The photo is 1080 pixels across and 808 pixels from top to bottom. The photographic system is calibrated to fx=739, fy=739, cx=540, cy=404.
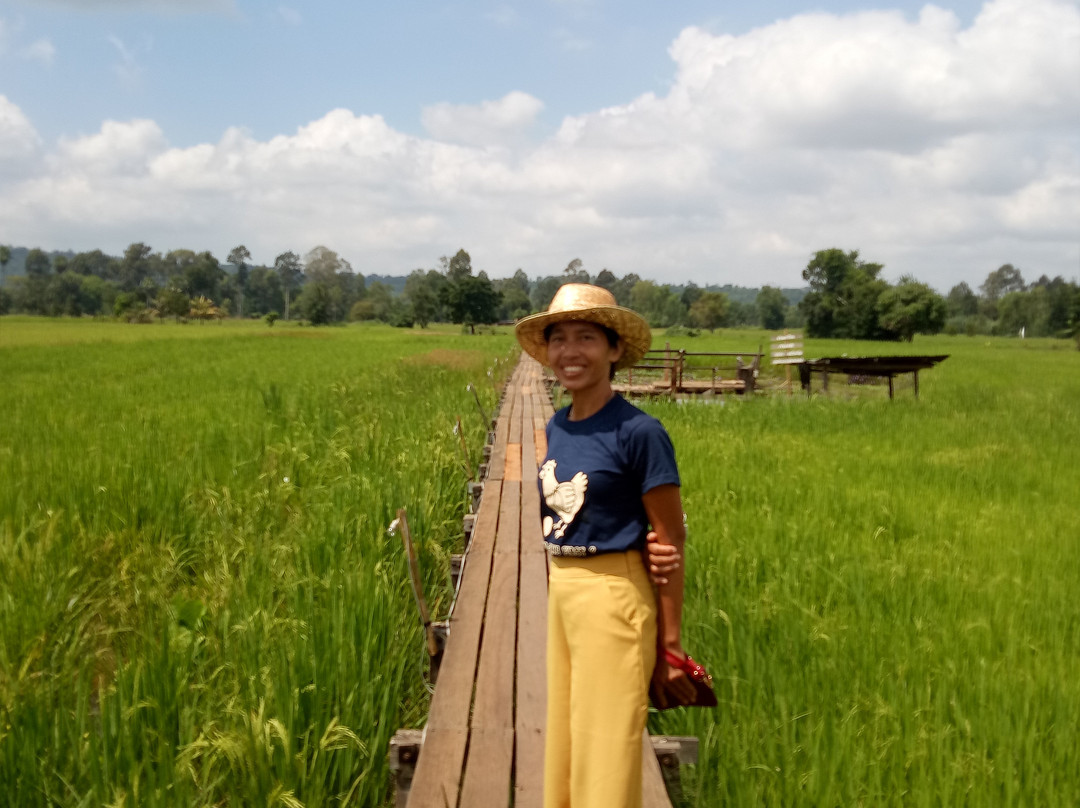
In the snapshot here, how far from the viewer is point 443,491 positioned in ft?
20.3

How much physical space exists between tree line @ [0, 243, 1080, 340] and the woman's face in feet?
131

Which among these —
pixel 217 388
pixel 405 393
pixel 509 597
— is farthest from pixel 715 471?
pixel 217 388

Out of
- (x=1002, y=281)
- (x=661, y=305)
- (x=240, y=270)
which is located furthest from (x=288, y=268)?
(x=1002, y=281)

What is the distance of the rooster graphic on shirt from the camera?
6.15 feet

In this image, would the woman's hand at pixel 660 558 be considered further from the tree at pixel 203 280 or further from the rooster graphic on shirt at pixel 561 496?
the tree at pixel 203 280

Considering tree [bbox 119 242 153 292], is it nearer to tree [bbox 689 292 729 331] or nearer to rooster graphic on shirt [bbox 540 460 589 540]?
tree [bbox 689 292 729 331]

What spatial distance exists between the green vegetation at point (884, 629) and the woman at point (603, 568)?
81 centimetres

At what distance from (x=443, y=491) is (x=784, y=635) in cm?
342

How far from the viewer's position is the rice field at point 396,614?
2.44 meters

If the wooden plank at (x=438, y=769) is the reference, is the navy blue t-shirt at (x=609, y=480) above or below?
above

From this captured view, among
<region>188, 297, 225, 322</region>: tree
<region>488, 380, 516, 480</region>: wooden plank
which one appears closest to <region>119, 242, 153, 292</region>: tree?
<region>188, 297, 225, 322</region>: tree

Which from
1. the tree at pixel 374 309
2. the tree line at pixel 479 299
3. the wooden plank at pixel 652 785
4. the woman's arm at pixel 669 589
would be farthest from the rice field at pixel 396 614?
the tree at pixel 374 309

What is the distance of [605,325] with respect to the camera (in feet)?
6.49

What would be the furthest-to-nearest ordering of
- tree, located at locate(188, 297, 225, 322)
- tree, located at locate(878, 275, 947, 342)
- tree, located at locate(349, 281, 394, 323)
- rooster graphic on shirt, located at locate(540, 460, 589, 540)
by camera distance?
tree, located at locate(349, 281, 394, 323) < tree, located at locate(188, 297, 225, 322) < tree, located at locate(878, 275, 947, 342) < rooster graphic on shirt, located at locate(540, 460, 589, 540)
